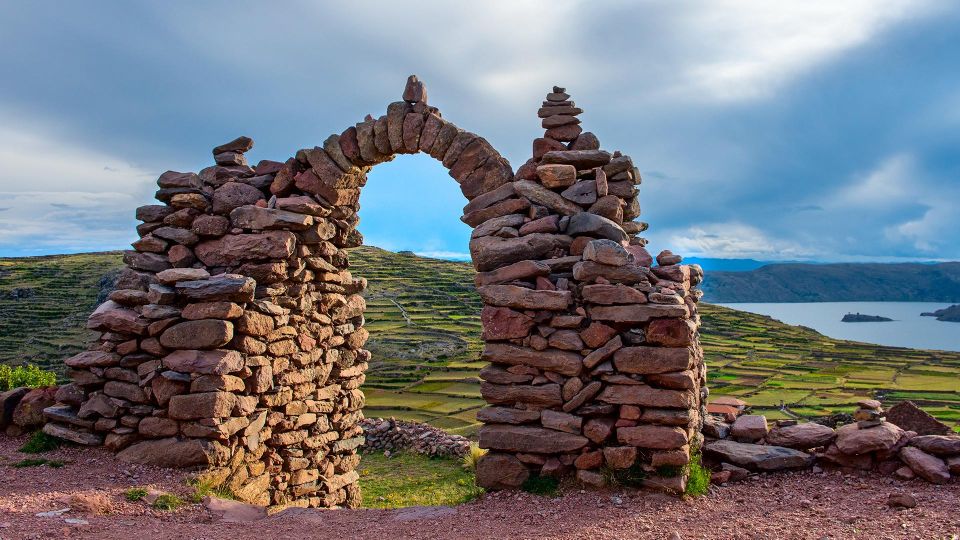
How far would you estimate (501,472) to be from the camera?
7617mm

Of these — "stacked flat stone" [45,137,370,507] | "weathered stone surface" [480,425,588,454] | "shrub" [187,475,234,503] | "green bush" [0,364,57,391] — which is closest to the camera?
"shrub" [187,475,234,503]

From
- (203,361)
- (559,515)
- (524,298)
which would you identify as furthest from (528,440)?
(203,361)

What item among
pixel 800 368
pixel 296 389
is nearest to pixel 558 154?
pixel 296 389

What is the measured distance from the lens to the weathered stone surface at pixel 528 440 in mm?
7445

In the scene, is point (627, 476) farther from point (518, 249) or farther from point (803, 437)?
point (518, 249)

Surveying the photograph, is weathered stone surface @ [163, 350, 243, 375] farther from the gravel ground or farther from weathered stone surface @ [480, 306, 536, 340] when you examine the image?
weathered stone surface @ [480, 306, 536, 340]

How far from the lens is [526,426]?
773cm

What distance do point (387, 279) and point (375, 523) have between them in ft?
169

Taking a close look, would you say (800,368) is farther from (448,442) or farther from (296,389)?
(296,389)

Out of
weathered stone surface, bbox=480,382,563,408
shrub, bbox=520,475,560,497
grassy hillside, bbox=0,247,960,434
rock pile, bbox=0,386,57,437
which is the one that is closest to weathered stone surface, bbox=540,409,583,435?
weathered stone surface, bbox=480,382,563,408

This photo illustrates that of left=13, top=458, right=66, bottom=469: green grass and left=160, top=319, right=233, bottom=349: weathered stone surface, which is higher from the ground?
left=160, top=319, right=233, bottom=349: weathered stone surface

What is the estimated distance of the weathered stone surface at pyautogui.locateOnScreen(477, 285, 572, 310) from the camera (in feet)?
25.3

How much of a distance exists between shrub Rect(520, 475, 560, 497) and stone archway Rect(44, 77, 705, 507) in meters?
0.09

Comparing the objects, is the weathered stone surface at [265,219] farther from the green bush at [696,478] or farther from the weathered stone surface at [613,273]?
the green bush at [696,478]
